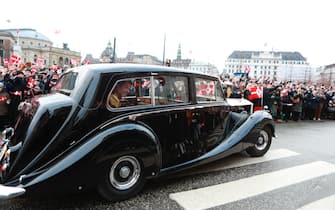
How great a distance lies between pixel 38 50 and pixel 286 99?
8529cm

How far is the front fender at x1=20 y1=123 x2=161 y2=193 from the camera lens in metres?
2.64

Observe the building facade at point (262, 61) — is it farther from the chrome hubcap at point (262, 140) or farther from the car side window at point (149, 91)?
the car side window at point (149, 91)

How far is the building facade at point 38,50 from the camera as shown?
252 ft

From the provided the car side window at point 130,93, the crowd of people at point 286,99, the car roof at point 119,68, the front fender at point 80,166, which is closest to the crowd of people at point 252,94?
the crowd of people at point 286,99

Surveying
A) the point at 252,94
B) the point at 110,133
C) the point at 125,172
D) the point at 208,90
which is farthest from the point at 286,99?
the point at 110,133

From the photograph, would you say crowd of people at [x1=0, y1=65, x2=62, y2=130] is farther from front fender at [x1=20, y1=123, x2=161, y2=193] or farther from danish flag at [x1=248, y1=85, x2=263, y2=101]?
danish flag at [x1=248, y1=85, x2=263, y2=101]

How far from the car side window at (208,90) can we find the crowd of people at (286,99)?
498 centimetres

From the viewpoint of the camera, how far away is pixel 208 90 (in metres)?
4.38

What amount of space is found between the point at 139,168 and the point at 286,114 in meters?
10.0

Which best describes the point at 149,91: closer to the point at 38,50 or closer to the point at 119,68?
the point at 119,68

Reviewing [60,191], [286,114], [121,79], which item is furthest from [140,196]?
[286,114]

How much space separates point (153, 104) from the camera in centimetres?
354

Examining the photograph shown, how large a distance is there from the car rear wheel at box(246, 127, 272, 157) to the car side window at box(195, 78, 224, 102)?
4.56ft

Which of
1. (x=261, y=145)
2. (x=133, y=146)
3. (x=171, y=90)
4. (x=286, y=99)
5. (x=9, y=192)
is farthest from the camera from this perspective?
(x=286, y=99)
